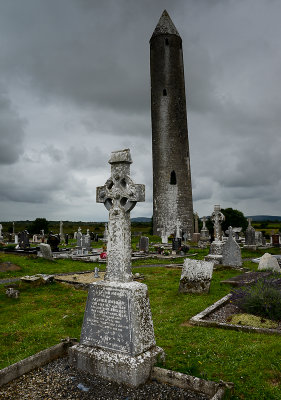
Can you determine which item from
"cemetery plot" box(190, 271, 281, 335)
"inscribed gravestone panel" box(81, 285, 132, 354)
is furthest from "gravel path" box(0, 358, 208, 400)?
"cemetery plot" box(190, 271, 281, 335)

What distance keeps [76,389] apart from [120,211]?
2.50m

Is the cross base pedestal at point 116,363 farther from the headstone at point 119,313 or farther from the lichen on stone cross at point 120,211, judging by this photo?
the lichen on stone cross at point 120,211

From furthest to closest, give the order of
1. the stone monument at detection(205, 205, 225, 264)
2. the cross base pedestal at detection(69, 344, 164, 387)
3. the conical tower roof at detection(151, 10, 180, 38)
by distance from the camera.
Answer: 1. the conical tower roof at detection(151, 10, 180, 38)
2. the stone monument at detection(205, 205, 225, 264)
3. the cross base pedestal at detection(69, 344, 164, 387)

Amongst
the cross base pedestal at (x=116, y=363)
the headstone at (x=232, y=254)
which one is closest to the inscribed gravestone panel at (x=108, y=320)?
the cross base pedestal at (x=116, y=363)

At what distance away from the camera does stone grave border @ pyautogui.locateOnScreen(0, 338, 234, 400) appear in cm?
384

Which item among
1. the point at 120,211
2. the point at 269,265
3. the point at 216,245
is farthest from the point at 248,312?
the point at 216,245

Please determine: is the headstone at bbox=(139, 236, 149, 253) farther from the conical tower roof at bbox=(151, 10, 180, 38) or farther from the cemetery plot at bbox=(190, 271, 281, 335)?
the conical tower roof at bbox=(151, 10, 180, 38)

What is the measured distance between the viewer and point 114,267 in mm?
4914

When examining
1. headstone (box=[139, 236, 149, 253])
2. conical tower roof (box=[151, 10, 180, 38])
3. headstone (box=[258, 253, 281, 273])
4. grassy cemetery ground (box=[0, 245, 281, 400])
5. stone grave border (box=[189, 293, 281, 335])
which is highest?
conical tower roof (box=[151, 10, 180, 38])

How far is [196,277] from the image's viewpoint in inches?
378

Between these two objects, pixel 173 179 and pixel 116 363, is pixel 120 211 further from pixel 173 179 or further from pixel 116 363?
pixel 173 179

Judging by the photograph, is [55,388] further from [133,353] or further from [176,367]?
[176,367]

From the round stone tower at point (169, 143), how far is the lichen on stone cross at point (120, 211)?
28709 mm

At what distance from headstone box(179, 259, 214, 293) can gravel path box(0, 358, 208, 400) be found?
549cm
